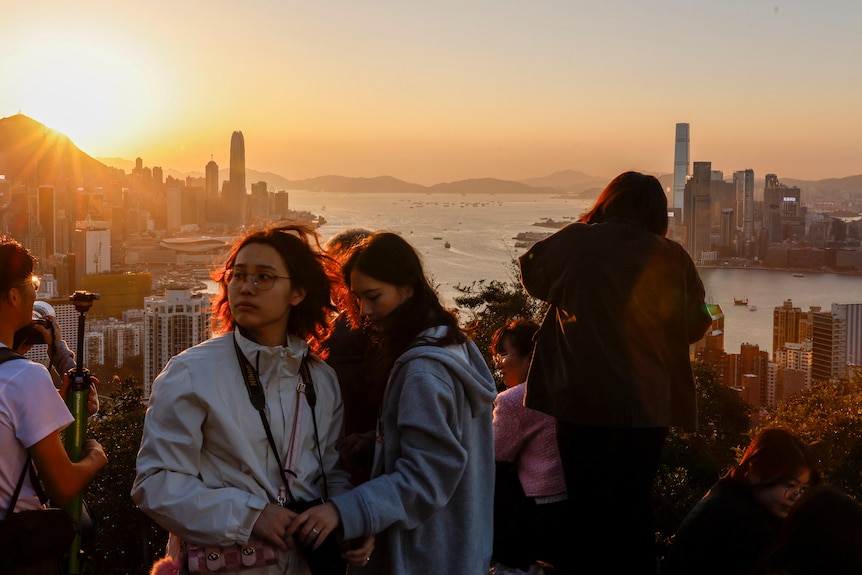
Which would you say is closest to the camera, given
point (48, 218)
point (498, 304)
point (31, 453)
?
point (31, 453)

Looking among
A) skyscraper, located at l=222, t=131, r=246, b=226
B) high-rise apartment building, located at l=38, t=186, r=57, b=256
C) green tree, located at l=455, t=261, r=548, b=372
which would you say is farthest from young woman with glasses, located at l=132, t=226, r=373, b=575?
skyscraper, located at l=222, t=131, r=246, b=226

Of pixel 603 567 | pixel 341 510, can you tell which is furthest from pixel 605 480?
pixel 341 510

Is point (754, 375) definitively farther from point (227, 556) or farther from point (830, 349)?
point (227, 556)

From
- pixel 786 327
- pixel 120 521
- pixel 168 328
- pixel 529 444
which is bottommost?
pixel 786 327

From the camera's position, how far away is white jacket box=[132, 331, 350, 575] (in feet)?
4.36

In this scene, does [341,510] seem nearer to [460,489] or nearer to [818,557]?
[460,489]

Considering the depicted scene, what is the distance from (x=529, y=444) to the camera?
227 centimetres

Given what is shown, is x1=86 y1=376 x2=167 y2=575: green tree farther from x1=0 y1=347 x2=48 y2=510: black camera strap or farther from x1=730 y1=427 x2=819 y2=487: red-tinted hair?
x1=730 y1=427 x2=819 y2=487: red-tinted hair

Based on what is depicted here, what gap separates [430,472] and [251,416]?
334 millimetres

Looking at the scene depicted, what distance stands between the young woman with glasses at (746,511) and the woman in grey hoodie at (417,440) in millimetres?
597

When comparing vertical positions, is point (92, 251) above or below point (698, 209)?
below

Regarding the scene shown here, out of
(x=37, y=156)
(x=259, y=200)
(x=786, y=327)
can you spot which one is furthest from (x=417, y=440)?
(x=259, y=200)

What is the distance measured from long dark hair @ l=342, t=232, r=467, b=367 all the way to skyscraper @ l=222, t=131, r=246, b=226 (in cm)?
4764

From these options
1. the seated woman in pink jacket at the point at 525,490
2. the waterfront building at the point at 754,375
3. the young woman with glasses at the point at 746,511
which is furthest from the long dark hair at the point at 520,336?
the waterfront building at the point at 754,375
